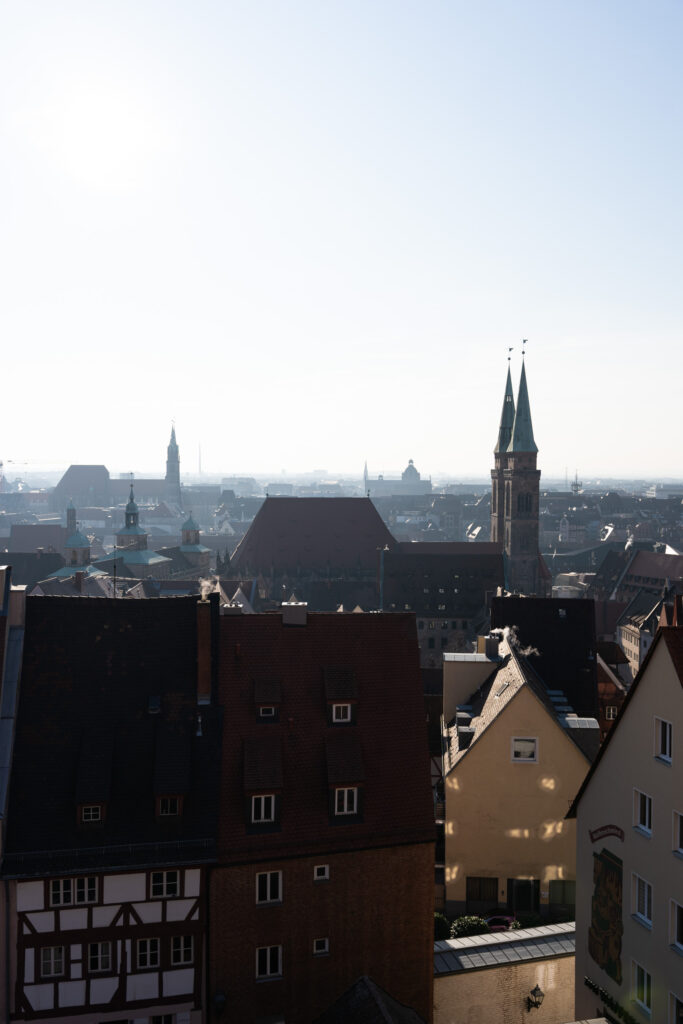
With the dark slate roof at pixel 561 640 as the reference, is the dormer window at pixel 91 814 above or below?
below

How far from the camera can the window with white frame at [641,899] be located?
19.9 meters

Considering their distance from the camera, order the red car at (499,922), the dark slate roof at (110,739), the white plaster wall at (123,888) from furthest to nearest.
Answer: the red car at (499,922)
the dark slate roof at (110,739)
the white plaster wall at (123,888)

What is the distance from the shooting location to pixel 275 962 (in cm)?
2506

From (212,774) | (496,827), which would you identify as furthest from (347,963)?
(496,827)

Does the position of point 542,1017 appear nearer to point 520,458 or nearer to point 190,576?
point 520,458

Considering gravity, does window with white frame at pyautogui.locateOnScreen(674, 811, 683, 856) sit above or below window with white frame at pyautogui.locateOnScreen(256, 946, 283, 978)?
above

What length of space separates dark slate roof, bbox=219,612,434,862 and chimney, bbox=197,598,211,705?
1.76 feet

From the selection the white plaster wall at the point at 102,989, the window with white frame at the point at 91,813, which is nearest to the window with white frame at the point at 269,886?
the white plaster wall at the point at 102,989

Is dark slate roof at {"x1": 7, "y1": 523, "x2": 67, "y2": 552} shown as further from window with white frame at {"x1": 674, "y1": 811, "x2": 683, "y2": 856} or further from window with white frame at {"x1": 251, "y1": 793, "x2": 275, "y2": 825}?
window with white frame at {"x1": 674, "y1": 811, "x2": 683, "y2": 856}

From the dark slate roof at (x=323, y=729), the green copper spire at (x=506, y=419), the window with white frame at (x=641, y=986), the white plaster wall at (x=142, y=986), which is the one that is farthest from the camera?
the green copper spire at (x=506, y=419)

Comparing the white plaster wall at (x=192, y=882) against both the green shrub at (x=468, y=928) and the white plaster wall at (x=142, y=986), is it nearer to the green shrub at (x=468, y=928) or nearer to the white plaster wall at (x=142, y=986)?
the white plaster wall at (x=142, y=986)

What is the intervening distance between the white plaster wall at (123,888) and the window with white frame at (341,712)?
292 inches

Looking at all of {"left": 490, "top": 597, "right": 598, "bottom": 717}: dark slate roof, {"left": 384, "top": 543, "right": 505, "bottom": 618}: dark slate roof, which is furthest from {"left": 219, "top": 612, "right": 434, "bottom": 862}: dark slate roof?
{"left": 384, "top": 543, "right": 505, "bottom": 618}: dark slate roof

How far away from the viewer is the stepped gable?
112375 mm
